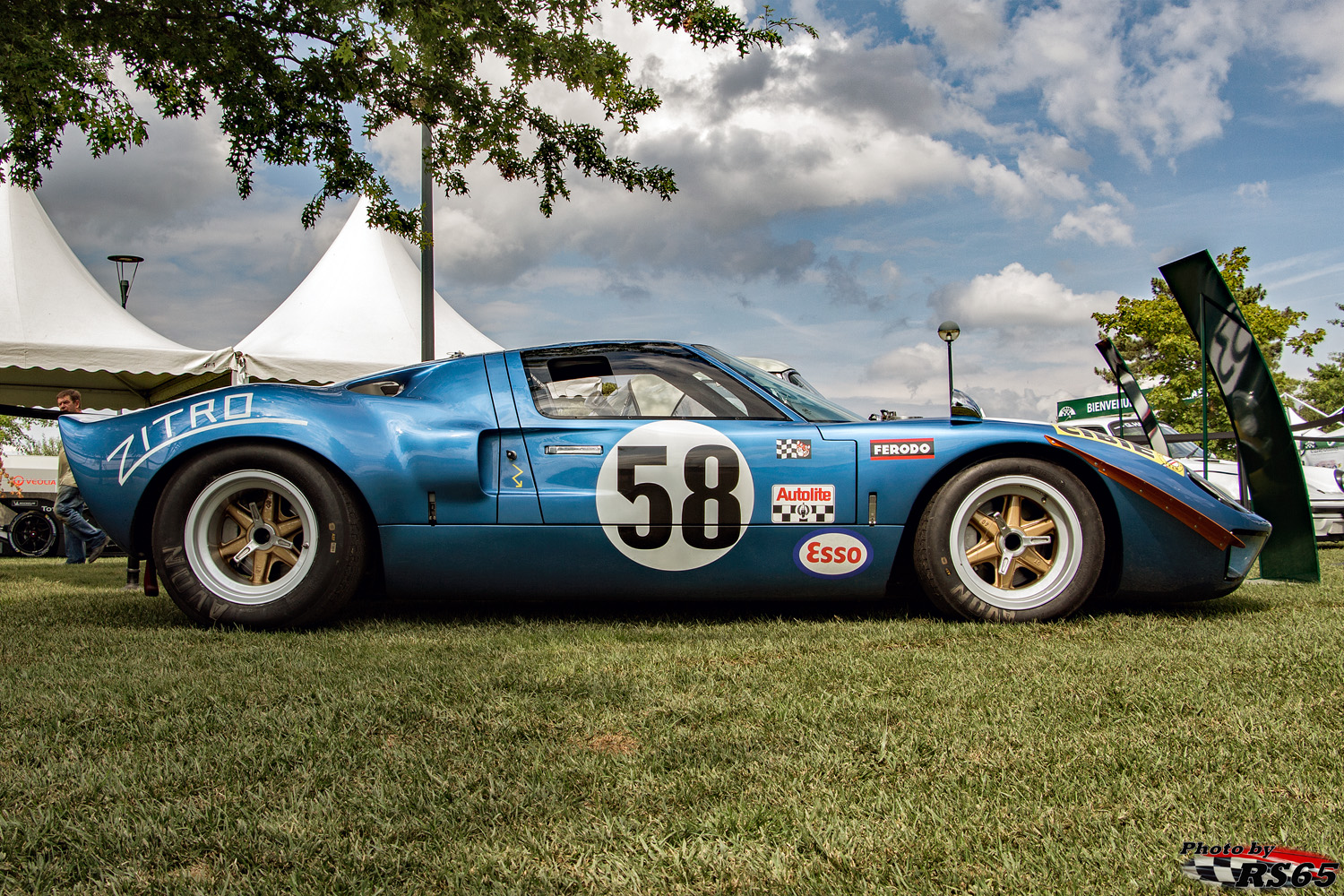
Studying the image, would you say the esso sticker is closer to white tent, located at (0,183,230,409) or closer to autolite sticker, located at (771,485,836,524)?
autolite sticker, located at (771,485,836,524)

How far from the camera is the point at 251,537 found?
3.37 metres

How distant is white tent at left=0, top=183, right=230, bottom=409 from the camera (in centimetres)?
821

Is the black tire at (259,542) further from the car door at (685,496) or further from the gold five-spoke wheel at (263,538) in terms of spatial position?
the car door at (685,496)

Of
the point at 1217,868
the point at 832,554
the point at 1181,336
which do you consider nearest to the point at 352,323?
the point at 832,554

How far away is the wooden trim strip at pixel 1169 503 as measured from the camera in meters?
3.28

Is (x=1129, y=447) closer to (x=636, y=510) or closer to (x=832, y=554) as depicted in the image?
(x=832, y=554)

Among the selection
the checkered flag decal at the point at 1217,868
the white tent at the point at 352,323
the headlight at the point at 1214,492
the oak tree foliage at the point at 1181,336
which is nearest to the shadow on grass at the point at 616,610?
the headlight at the point at 1214,492

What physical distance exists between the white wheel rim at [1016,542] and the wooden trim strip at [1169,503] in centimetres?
21

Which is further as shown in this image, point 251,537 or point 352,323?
point 352,323

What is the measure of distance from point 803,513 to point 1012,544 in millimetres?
831

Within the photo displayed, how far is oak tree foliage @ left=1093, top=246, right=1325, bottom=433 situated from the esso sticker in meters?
20.7

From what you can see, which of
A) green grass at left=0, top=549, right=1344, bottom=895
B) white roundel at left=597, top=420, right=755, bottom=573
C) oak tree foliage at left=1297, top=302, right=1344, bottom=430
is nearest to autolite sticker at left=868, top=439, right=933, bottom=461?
white roundel at left=597, top=420, right=755, bottom=573

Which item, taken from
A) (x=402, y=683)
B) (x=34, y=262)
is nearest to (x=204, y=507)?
(x=402, y=683)

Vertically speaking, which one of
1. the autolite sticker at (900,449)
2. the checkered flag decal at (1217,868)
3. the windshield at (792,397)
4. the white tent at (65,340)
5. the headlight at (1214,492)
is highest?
the white tent at (65,340)
